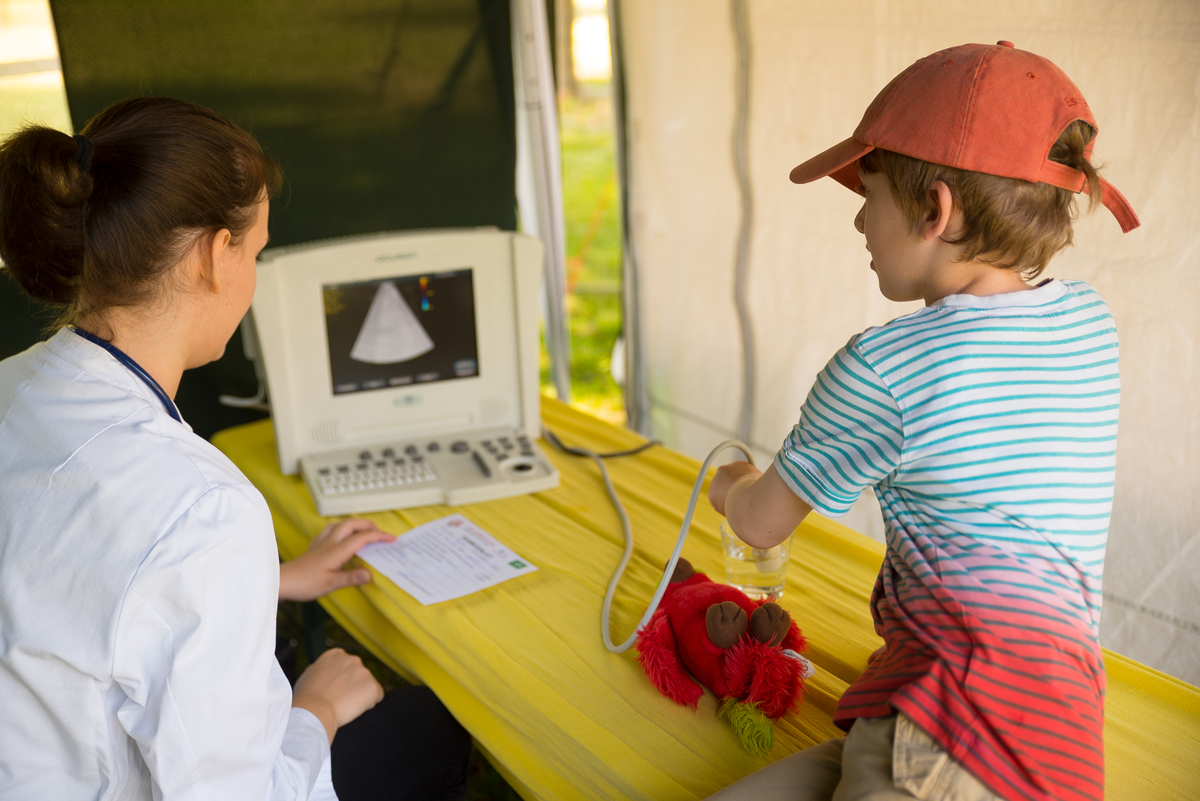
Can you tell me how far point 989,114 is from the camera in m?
0.76

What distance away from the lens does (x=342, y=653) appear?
1210 mm

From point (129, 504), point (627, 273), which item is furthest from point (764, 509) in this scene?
point (627, 273)

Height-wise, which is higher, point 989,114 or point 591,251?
point 989,114

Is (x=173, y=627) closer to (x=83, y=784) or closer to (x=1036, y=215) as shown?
(x=83, y=784)

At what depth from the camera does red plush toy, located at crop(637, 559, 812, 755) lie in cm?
99

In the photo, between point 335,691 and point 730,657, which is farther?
point 335,691

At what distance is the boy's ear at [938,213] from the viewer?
79 centimetres

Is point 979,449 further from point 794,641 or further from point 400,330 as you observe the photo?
point 400,330

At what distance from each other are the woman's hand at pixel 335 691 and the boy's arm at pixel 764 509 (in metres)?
0.57

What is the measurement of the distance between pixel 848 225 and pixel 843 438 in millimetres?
1034

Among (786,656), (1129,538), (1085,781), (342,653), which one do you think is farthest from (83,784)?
(1129,538)

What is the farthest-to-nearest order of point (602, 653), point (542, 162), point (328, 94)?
point (542, 162), point (328, 94), point (602, 653)

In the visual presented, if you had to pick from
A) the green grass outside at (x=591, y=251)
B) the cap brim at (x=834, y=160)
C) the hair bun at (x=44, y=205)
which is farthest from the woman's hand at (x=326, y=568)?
the green grass outside at (x=591, y=251)

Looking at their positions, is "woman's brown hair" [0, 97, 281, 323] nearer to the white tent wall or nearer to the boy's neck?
the boy's neck
